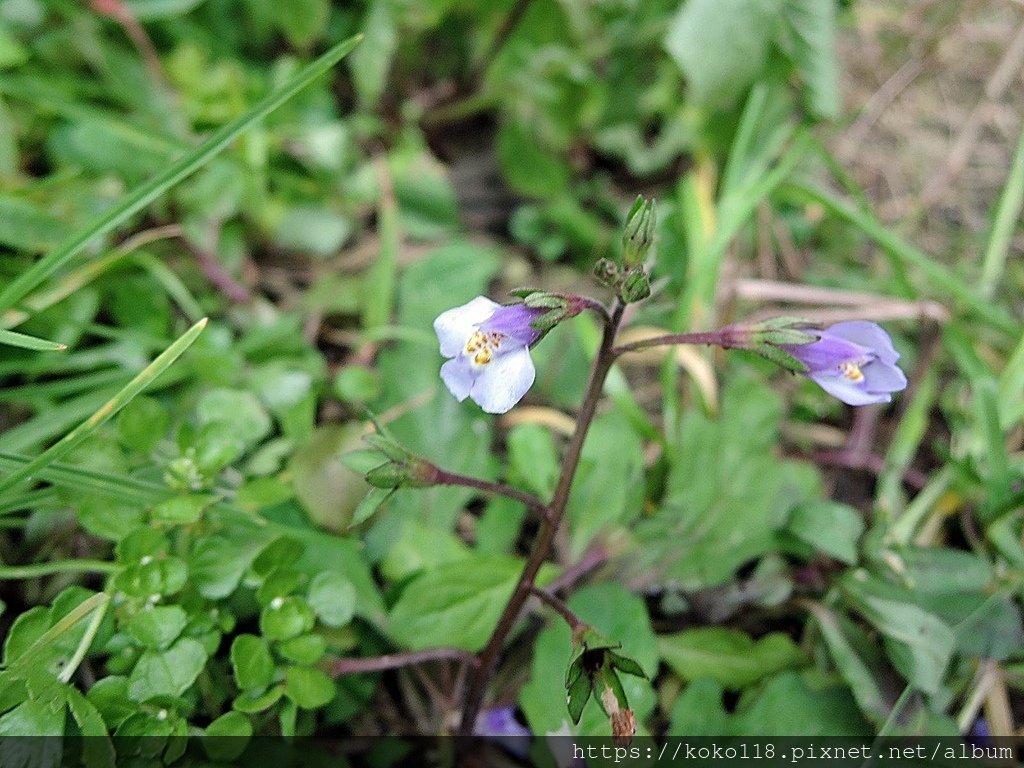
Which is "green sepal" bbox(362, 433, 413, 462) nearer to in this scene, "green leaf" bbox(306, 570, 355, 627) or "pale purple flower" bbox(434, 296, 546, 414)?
"pale purple flower" bbox(434, 296, 546, 414)

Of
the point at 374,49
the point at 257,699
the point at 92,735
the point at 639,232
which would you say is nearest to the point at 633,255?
the point at 639,232

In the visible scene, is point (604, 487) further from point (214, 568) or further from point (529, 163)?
point (529, 163)

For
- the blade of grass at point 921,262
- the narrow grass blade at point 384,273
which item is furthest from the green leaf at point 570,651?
the blade of grass at point 921,262

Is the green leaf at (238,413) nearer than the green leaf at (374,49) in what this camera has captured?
Yes

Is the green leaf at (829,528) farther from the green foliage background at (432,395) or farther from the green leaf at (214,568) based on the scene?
the green leaf at (214,568)

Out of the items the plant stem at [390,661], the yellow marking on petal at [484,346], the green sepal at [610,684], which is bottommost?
the plant stem at [390,661]

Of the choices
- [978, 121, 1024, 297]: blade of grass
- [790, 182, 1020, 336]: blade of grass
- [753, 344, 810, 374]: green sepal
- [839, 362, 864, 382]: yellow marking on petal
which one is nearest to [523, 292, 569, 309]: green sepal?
[753, 344, 810, 374]: green sepal
